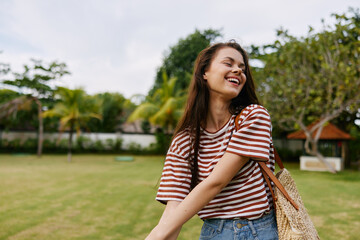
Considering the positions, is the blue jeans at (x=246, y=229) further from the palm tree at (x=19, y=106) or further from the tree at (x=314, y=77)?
the palm tree at (x=19, y=106)

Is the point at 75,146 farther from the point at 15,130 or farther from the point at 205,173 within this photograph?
the point at 205,173

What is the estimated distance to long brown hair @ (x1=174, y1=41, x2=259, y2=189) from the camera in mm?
1255

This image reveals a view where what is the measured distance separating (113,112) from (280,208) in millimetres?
21643

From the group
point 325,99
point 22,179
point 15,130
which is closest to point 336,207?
point 325,99

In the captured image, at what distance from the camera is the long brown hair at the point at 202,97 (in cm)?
125

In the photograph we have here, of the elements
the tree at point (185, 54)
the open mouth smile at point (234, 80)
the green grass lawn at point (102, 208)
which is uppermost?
the tree at point (185, 54)

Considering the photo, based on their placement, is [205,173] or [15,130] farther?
[15,130]

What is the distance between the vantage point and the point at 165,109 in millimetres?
17531

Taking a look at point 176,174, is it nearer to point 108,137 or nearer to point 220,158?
point 220,158

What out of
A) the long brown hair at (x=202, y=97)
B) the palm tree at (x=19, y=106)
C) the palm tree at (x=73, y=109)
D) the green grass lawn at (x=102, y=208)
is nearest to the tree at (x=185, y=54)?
the palm tree at (x=73, y=109)

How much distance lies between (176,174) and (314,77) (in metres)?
10.6

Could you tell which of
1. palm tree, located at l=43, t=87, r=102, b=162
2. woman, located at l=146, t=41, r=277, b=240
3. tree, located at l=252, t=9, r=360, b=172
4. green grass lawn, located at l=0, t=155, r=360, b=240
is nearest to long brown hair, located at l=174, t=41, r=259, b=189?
woman, located at l=146, t=41, r=277, b=240

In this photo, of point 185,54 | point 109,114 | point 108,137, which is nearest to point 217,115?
point 185,54

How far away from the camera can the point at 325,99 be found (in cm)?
1128
